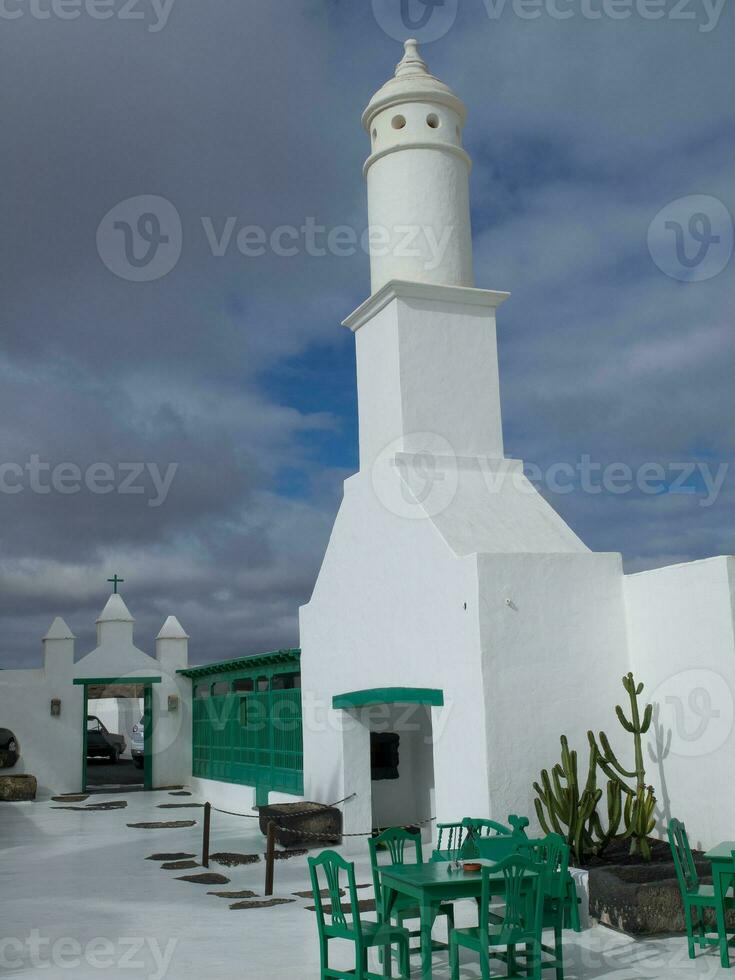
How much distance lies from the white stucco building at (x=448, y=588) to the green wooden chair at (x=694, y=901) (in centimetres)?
151

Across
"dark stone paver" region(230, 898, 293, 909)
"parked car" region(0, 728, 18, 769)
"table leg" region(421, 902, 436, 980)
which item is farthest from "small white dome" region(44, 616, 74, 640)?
"table leg" region(421, 902, 436, 980)

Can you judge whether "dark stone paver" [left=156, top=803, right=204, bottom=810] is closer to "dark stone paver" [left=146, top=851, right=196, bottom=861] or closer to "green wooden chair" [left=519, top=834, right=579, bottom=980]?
"dark stone paver" [left=146, top=851, right=196, bottom=861]

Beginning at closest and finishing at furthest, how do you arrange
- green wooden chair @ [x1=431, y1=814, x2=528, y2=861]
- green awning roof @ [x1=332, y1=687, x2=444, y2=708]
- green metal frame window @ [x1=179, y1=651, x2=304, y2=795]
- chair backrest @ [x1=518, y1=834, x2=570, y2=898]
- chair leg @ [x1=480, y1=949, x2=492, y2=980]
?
chair leg @ [x1=480, y1=949, x2=492, y2=980]
chair backrest @ [x1=518, y1=834, x2=570, y2=898]
green wooden chair @ [x1=431, y1=814, x2=528, y2=861]
green awning roof @ [x1=332, y1=687, x2=444, y2=708]
green metal frame window @ [x1=179, y1=651, x2=304, y2=795]

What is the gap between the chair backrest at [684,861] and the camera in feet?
24.8

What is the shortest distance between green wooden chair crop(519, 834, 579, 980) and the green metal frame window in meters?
8.23

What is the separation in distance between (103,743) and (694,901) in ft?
88.2

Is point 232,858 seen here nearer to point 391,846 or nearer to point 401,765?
point 401,765

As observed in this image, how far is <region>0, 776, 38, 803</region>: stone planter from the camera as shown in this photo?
20672 millimetres

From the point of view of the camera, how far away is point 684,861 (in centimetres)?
803

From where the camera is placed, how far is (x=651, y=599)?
1041 cm

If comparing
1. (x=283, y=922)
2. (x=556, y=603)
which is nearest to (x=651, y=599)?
(x=556, y=603)

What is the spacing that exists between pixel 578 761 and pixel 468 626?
1.85 m

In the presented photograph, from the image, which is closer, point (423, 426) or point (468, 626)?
point (468, 626)

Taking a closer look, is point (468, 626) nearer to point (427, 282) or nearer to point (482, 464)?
point (482, 464)
